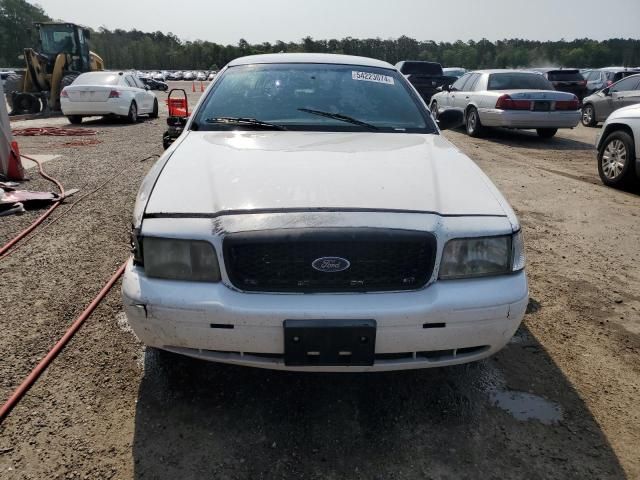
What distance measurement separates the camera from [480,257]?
2.05 metres

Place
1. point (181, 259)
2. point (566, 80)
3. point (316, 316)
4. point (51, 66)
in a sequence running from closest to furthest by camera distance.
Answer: point (316, 316) → point (181, 259) → point (51, 66) → point (566, 80)

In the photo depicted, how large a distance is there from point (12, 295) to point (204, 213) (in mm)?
2136

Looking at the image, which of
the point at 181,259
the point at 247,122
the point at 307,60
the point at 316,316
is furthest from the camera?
the point at 307,60

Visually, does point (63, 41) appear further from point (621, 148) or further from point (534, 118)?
point (621, 148)

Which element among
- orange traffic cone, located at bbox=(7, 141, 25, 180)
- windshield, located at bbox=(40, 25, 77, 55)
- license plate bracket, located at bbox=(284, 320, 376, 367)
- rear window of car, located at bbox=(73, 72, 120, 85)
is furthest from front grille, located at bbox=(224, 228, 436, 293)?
windshield, located at bbox=(40, 25, 77, 55)

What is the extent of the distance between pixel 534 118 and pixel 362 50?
63.1 metres

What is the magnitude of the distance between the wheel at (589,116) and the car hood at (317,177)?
12665 mm

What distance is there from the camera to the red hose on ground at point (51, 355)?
223cm

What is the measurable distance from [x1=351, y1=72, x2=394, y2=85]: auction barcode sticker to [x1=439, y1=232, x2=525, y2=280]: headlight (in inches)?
72.9

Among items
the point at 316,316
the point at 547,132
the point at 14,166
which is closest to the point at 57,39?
the point at 14,166

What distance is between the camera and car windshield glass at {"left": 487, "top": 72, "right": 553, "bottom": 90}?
1077cm

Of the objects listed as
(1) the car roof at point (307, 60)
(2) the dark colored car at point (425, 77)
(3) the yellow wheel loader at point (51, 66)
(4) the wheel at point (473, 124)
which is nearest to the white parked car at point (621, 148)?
(1) the car roof at point (307, 60)

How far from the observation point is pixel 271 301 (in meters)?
1.91

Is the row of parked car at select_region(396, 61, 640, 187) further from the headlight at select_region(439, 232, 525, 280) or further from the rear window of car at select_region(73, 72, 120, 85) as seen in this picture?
the rear window of car at select_region(73, 72, 120, 85)
